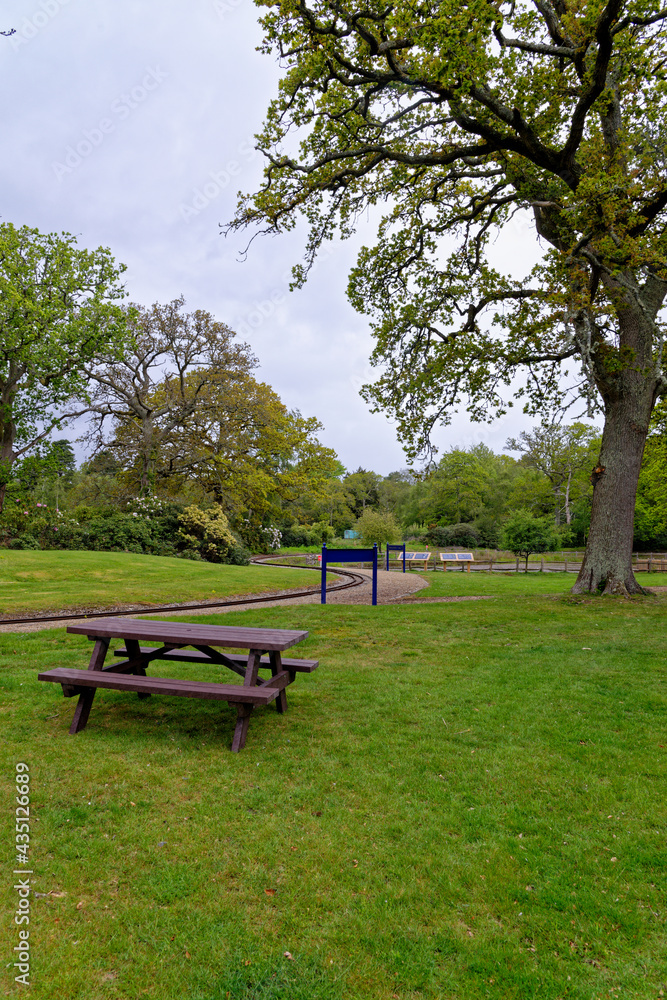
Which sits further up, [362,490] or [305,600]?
[362,490]

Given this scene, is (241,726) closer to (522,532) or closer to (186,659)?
(186,659)

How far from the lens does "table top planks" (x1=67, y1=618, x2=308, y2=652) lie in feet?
13.7

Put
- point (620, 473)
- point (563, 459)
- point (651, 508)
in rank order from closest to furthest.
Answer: point (620, 473), point (651, 508), point (563, 459)

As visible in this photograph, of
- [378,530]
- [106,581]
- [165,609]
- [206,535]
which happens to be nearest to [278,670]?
[165,609]

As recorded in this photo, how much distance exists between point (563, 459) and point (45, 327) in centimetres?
3696

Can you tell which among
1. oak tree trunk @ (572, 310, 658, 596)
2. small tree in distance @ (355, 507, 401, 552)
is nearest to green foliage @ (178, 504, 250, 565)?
small tree in distance @ (355, 507, 401, 552)

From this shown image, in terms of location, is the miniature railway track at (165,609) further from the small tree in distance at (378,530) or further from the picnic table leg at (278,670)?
the small tree in distance at (378,530)

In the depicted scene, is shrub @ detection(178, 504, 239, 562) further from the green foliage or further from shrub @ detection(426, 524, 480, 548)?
shrub @ detection(426, 524, 480, 548)

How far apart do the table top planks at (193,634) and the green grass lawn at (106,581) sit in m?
6.42

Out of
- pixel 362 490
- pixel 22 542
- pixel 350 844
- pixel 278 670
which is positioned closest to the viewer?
pixel 350 844

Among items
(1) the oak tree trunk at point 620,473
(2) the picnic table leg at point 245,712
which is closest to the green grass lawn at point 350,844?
(2) the picnic table leg at point 245,712

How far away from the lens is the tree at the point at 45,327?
2250cm

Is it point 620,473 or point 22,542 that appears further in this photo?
point 22,542

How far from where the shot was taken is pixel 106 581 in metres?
13.9
